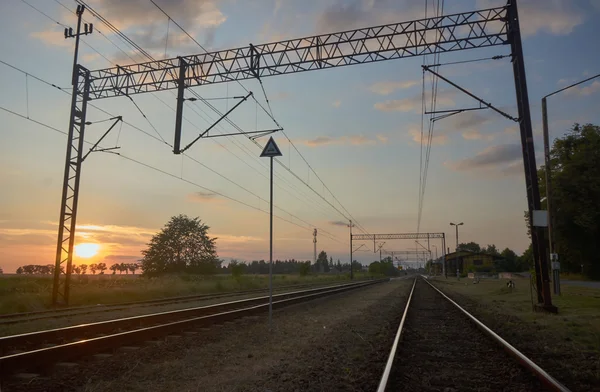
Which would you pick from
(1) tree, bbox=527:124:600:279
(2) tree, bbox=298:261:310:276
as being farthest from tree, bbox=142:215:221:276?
(1) tree, bbox=527:124:600:279

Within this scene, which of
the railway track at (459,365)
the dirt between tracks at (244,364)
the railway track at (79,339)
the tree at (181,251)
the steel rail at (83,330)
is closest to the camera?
the railway track at (459,365)

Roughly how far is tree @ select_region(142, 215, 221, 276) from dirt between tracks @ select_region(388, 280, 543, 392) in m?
69.7

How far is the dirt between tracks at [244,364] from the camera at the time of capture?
6.43 m

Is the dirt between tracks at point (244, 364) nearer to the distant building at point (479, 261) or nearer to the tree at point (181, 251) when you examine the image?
the tree at point (181, 251)

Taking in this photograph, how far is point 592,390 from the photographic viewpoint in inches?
237

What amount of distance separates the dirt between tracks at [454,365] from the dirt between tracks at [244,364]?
0.48 meters

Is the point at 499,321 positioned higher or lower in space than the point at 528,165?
lower

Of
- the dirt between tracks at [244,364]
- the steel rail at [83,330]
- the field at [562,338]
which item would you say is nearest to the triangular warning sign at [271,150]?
the dirt between tracks at [244,364]

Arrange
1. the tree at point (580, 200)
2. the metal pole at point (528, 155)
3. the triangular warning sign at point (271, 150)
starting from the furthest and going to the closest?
the tree at point (580, 200) → the metal pole at point (528, 155) → the triangular warning sign at point (271, 150)

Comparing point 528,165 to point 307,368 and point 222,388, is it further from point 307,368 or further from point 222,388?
point 222,388

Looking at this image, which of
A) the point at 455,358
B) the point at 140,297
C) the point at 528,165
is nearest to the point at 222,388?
the point at 455,358

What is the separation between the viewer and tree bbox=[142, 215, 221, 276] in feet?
249

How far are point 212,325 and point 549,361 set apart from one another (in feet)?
30.5

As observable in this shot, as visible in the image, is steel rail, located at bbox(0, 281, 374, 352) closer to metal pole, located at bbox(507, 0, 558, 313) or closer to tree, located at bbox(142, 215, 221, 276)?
metal pole, located at bbox(507, 0, 558, 313)
